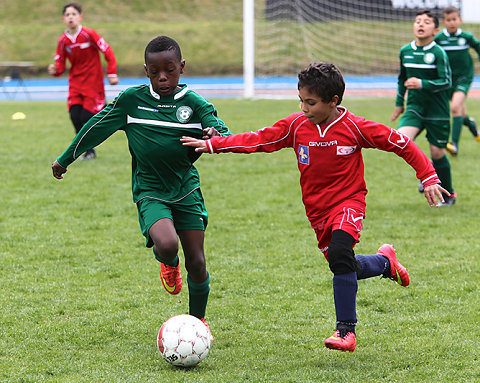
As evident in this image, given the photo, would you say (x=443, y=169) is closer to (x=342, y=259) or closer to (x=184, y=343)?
(x=342, y=259)

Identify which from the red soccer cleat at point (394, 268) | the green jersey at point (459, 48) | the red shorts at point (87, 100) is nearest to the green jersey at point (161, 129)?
the red soccer cleat at point (394, 268)

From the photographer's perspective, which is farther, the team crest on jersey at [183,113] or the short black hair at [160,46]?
the team crest on jersey at [183,113]

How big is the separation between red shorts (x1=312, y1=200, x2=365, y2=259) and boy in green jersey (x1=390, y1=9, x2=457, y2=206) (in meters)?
3.86

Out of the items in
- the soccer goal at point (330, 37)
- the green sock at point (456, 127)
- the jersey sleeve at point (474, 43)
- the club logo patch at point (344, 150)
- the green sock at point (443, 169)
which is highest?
the club logo patch at point (344, 150)

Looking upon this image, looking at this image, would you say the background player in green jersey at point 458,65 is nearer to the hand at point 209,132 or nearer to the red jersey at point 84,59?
the red jersey at point 84,59

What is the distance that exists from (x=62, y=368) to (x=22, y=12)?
36532 mm

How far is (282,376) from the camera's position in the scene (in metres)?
3.80

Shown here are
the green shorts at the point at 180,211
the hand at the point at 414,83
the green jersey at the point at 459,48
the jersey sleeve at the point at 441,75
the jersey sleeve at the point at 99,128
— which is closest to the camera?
the green shorts at the point at 180,211

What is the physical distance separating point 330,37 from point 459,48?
14.4 metres

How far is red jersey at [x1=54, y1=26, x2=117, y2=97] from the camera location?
10.6m

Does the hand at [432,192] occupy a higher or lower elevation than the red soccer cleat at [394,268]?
higher

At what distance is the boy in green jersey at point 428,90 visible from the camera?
771cm

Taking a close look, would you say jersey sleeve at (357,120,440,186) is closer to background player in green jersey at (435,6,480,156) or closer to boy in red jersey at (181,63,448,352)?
boy in red jersey at (181,63,448,352)

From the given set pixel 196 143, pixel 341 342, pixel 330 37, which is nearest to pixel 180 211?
pixel 196 143
